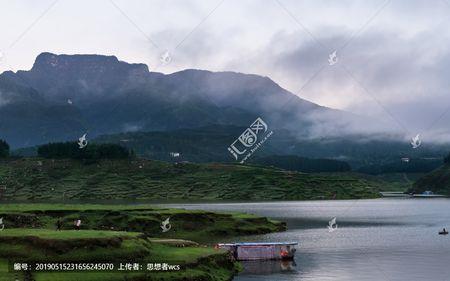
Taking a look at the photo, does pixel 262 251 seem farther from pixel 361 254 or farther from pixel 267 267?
pixel 361 254

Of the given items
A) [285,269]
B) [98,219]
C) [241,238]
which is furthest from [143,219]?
[285,269]

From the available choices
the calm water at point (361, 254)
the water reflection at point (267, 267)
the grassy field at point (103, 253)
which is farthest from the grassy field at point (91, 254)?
the water reflection at point (267, 267)

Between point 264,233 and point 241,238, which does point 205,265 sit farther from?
point 264,233

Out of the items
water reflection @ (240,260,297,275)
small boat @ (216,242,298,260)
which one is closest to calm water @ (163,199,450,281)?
water reflection @ (240,260,297,275)

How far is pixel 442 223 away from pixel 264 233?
6972 cm

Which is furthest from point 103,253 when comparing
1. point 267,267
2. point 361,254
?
point 361,254

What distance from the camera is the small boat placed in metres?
101

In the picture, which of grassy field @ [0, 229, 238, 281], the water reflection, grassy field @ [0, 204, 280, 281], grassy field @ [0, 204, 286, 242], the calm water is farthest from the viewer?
grassy field @ [0, 204, 286, 242]

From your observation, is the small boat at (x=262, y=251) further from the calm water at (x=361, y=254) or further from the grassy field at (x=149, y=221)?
the grassy field at (x=149, y=221)

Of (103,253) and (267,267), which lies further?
(267,267)

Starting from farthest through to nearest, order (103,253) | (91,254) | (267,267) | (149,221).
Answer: (149,221) < (267,267) < (103,253) < (91,254)

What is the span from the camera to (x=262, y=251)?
102 meters

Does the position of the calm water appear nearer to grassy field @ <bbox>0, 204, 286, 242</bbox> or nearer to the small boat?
the small boat

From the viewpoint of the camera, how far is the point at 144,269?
2677 inches
